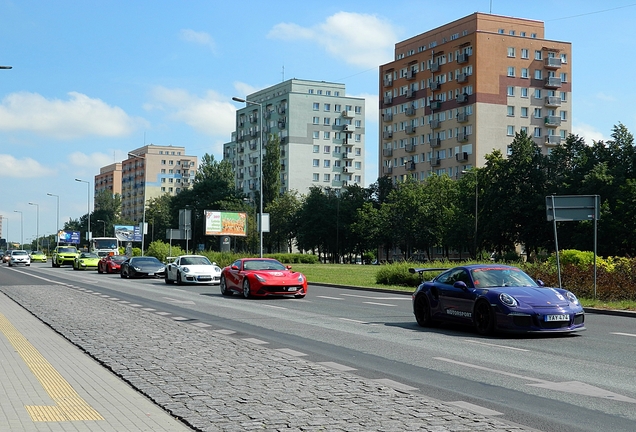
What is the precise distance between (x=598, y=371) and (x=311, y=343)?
183 inches

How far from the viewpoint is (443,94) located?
105m

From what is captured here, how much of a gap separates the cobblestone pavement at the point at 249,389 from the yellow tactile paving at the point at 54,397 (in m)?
0.67

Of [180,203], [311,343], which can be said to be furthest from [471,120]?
[311,343]

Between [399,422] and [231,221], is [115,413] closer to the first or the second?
[399,422]

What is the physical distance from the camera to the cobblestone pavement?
669 centimetres

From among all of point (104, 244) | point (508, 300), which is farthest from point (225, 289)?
point (104, 244)

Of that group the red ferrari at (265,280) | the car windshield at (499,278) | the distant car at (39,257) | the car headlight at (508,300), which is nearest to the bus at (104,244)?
the distant car at (39,257)

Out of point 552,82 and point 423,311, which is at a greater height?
point 552,82

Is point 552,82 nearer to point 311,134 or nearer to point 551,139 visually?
point 551,139

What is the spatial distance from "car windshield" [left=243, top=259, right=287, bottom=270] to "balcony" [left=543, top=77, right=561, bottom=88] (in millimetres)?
81386

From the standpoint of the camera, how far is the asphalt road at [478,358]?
24.9 ft

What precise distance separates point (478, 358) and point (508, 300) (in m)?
3.09

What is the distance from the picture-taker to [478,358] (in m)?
11.3

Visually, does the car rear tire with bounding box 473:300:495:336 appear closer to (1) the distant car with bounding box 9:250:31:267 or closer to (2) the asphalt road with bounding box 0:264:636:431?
(2) the asphalt road with bounding box 0:264:636:431
